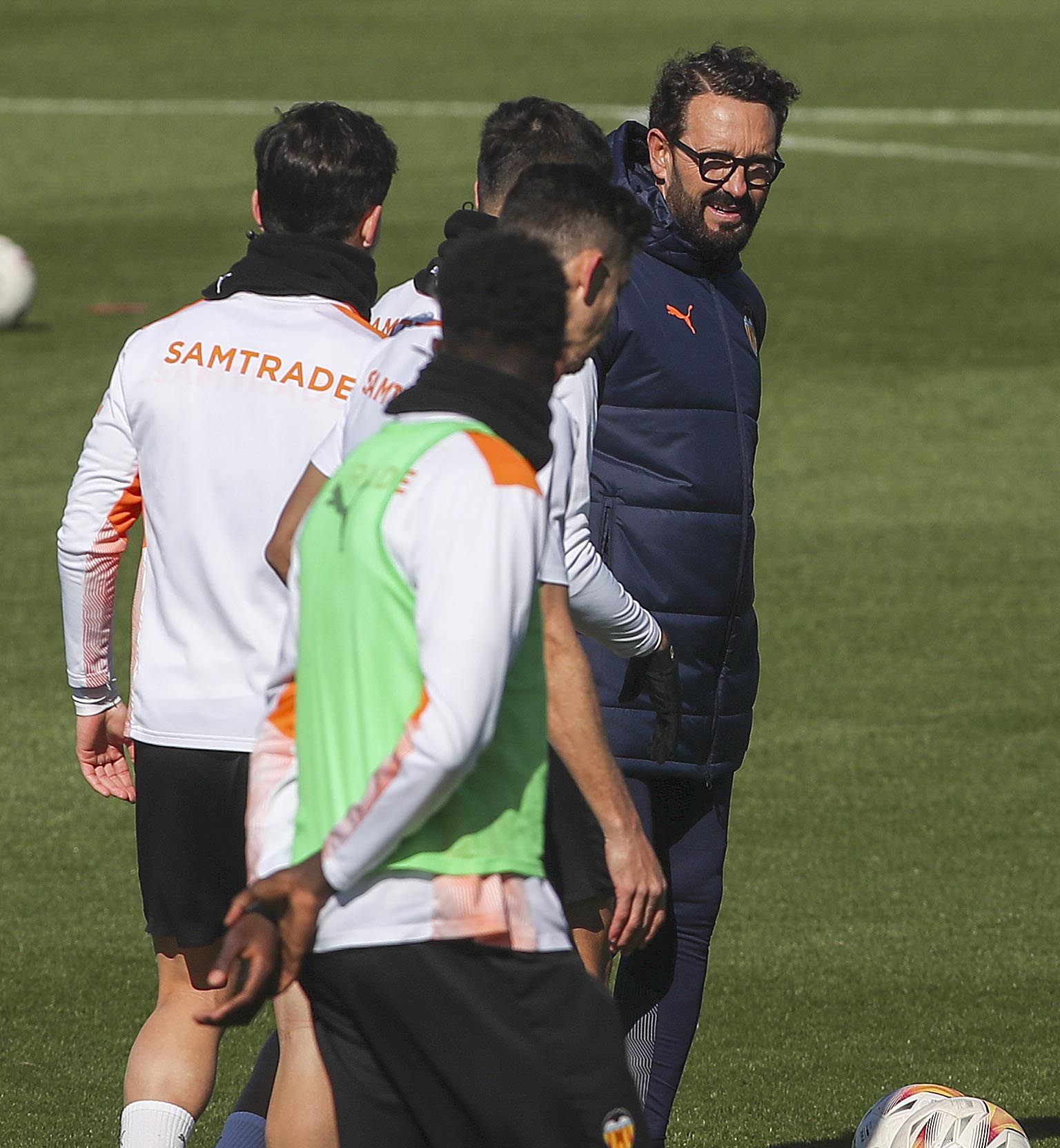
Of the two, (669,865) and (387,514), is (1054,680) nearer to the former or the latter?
(669,865)

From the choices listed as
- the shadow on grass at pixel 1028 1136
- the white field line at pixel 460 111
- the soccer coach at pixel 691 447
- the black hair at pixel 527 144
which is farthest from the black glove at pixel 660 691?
the white field line at pixel 460 111

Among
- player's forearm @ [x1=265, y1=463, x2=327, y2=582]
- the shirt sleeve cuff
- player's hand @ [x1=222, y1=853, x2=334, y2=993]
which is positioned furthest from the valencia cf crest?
the shirt sleeve cuff

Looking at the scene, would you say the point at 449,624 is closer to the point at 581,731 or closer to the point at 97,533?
the point at 581,731

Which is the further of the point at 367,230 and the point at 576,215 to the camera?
the point at 367,230

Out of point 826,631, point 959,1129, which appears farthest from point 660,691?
point 826,631

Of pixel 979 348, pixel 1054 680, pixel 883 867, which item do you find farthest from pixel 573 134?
pixel 979 348

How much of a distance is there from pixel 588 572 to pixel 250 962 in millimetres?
1215

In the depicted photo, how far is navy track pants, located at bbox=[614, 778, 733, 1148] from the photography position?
4.93 m

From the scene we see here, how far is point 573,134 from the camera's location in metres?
4.38

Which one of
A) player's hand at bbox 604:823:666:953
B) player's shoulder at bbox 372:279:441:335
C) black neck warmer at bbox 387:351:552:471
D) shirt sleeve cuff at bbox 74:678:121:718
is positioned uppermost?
black neck warmer at bbox 387:351:552:471

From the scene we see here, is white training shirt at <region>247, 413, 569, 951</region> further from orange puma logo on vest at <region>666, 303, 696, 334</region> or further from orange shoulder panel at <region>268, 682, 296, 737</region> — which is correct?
orange puma logo on vest at <region>666, 303, 696, 334</region>

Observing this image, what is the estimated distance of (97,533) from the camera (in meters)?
4.54

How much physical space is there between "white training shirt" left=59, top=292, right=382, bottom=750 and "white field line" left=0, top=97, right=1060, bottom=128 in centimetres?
2632

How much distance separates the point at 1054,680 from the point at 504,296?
6.77 meters
